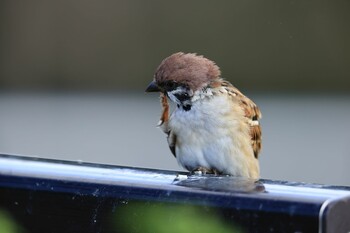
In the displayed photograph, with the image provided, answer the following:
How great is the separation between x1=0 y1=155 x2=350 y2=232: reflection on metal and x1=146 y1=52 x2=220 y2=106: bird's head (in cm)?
119

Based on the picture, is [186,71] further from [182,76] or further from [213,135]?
[213,135]

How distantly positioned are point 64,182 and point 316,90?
4678 millimetres

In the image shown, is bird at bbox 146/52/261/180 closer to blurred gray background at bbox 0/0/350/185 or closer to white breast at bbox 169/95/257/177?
white breast at bbox 169/95/257/177

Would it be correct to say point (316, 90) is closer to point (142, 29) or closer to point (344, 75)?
point (344, 75)

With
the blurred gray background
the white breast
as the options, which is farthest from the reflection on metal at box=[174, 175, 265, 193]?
the blurred gray background

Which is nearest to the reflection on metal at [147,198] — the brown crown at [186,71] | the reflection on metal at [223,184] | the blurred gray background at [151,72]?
the reflection on metal at [223,184]

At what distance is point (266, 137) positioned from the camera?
20.0ft

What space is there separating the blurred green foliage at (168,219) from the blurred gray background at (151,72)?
13.8 feet

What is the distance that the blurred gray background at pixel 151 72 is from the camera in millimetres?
5895

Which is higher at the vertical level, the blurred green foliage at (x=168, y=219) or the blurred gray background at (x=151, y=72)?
the blurred green foliage at (x=168, y=219)

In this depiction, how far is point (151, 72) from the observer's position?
250 inches

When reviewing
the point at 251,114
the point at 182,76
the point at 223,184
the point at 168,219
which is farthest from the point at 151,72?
the point at 168,219

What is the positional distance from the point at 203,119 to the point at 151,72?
355 cm

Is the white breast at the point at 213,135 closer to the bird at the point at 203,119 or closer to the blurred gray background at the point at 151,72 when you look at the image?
the bird at the point at 203,119
